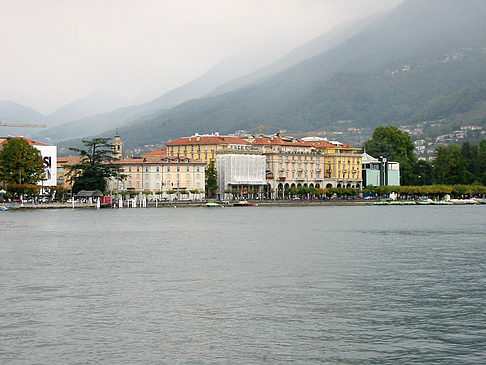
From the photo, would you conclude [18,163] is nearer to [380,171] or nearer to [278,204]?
[278,204]

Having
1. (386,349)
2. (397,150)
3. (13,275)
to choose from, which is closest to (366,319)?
(386,349)

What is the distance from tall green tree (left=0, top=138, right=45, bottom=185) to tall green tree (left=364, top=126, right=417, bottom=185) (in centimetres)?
7284

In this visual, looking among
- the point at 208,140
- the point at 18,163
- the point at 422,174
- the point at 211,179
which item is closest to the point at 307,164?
the point at 208,140

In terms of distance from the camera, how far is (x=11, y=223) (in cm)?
6134

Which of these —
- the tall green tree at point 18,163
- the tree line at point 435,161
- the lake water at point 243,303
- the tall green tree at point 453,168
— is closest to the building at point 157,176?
the tall green tree at point 18,163

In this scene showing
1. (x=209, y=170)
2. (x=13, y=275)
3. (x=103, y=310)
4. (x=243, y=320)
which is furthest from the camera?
(x=209, y=170)

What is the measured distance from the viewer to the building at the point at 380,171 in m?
142

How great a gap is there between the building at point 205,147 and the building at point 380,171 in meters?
25.9

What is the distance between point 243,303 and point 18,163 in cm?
7139

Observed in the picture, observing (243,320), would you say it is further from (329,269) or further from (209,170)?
(209,170)

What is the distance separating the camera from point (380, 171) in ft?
469

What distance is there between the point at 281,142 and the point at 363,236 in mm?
88130

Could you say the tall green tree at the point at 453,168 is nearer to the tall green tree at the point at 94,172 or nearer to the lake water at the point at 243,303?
the tall green tree at the point at 94,172

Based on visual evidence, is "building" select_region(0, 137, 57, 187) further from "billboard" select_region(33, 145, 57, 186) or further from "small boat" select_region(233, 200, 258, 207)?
"small boat" select_region(233, 200, 258, 207)
